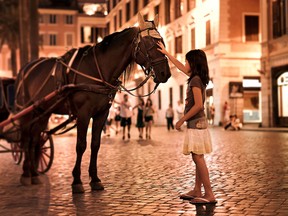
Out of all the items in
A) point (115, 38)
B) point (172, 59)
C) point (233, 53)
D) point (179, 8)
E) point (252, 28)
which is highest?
point (179, 8)

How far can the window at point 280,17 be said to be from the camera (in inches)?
1232

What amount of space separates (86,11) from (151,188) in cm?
8012

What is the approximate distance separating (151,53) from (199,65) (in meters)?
1.08

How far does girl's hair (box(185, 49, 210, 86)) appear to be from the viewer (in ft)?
22.9

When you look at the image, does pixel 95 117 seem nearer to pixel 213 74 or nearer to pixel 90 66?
pixel 90 66

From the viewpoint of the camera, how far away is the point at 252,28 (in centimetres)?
3941

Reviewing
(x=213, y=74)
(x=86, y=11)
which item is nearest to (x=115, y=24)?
(x=86, y=11)

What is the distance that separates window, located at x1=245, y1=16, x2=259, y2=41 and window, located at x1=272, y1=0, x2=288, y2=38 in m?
6.31

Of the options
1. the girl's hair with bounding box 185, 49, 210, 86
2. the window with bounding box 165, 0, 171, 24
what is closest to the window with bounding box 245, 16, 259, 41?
the window with bounding box 165, 0, 171, 24

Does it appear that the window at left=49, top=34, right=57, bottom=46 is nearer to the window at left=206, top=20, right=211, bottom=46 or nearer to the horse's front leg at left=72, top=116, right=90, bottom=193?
the window at left=206, top=20, right=211, bottom=46

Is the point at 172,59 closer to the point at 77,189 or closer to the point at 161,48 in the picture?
the point at 161,48

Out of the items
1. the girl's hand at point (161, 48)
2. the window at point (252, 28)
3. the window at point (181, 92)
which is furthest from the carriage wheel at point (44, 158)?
the window at point (181, 92)

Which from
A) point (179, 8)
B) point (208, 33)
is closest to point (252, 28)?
point (208, 33)

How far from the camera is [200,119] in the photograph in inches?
276
